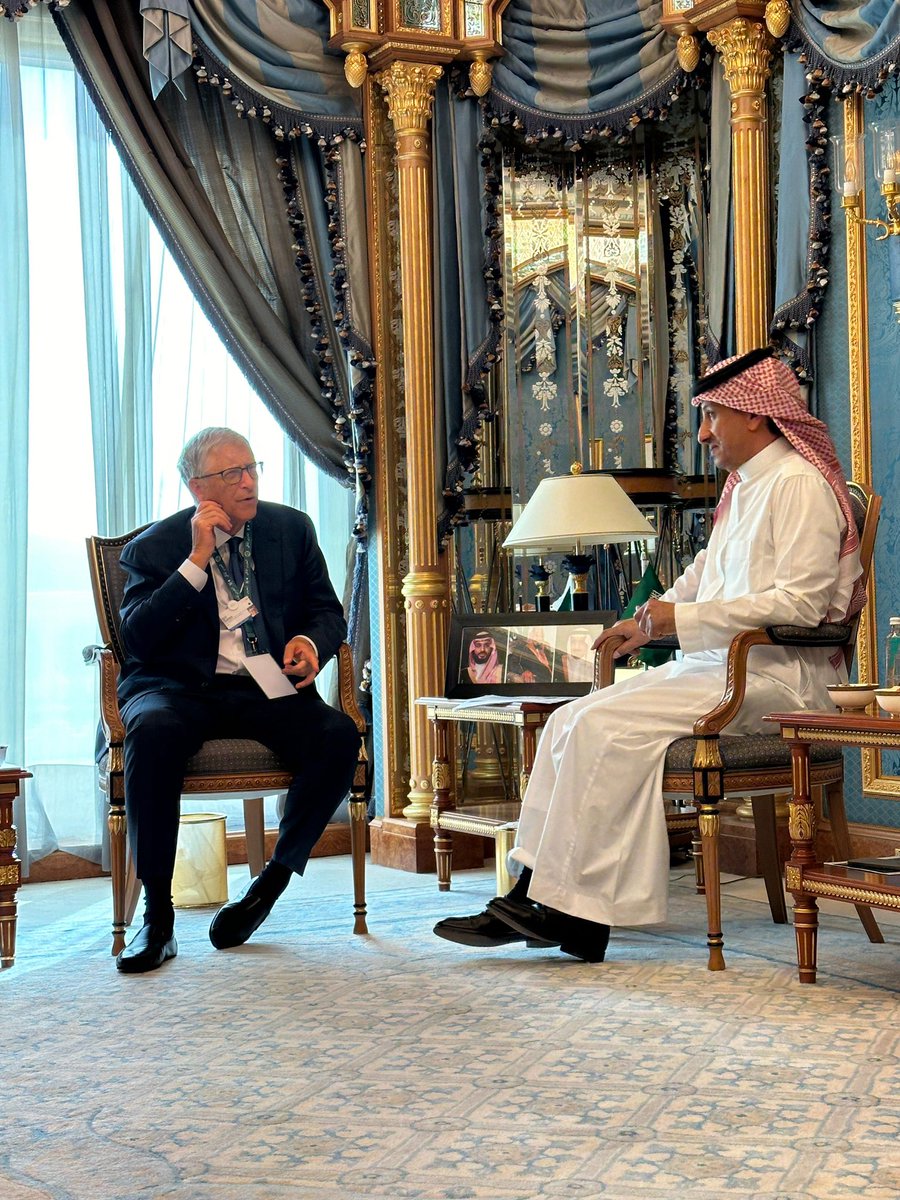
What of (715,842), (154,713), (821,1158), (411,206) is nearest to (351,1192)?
(821,1158)

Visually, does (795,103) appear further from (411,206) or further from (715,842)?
(715,842)

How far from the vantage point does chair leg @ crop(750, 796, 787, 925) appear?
13.5 ft

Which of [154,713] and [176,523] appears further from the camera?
[176,523]

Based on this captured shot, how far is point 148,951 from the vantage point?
3.70 m

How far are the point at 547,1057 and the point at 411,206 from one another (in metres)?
3.52

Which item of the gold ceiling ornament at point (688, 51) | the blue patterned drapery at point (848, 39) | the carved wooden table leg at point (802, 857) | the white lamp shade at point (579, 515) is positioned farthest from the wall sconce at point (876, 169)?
the carved wooden table leg at point (802, 857)

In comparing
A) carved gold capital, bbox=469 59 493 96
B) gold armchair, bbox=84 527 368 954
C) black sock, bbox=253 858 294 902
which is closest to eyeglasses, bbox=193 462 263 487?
gold armchair, bbox=84 527 368 954

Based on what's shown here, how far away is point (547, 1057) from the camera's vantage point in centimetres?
278

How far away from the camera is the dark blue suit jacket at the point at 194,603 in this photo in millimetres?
4051

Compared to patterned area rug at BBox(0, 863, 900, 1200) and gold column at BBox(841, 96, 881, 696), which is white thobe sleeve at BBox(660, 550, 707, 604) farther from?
patterned area rug at BBox(0, 863, 900, 1200)

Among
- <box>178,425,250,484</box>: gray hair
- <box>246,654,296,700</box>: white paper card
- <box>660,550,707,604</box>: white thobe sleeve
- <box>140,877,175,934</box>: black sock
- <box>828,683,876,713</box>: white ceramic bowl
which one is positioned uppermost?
<box>178,425,250,484</box>: gray hair

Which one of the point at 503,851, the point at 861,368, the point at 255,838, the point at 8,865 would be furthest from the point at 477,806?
the point at 861,368

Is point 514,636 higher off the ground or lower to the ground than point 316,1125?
higher

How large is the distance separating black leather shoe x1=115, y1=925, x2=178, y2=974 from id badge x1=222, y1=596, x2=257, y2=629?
0.88 metres
